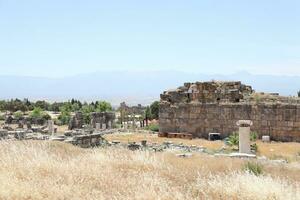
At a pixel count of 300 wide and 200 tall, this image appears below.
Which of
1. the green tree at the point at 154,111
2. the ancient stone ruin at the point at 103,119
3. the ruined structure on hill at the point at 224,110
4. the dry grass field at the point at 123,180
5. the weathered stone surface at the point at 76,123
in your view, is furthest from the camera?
the green tree at the point at 154,111

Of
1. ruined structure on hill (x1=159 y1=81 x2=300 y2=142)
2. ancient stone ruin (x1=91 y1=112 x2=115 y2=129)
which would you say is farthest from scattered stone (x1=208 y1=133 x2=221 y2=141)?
ancient stone ruin (x1=91 y1=112 x2=115 y2=129)

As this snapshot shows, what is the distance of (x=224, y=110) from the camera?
92.0 ft

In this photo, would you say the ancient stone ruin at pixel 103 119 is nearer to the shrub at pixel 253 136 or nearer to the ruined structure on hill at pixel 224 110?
the ruined structure on hill at pixel 224 110

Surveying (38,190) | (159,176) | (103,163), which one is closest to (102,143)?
(103,163)

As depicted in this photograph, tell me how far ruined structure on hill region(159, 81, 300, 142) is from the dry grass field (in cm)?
Result: 1409

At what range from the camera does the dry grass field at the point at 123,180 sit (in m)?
8.08

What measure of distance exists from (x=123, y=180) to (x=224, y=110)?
19388 mm

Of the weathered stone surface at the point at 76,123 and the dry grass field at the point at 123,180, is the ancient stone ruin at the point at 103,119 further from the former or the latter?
the dry grass field at the point at 123,180

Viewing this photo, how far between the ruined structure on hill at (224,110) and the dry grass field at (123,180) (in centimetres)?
1409

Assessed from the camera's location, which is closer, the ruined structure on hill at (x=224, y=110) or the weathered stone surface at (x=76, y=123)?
the ruined structure on hill at (x=224, y=110)

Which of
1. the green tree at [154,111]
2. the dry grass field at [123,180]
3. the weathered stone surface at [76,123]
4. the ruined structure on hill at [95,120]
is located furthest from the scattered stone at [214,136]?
the green tree at [154,111]

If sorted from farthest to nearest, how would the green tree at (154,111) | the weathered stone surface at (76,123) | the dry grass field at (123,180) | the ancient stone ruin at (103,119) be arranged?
the green tree at (154,111), the ancient stone ruin at (103,119), the weathered stone surface at (76,123), the dry grass field at (123,180)

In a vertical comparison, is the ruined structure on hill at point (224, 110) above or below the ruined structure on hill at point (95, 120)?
above

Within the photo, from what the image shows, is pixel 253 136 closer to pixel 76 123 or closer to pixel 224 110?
pixel 224 110
